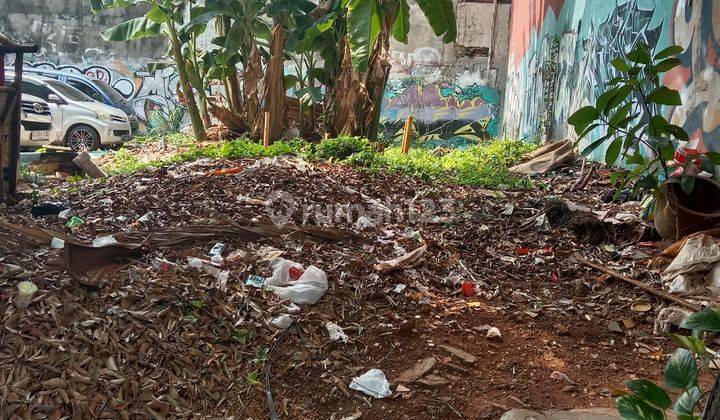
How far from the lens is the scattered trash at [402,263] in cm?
414

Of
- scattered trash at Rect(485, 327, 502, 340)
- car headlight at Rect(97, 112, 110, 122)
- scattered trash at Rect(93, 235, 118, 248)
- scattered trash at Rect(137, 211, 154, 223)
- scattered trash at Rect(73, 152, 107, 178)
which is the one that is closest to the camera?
scattered trash at Rect(485, 327, 502, 340)

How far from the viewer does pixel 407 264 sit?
428 centimetres

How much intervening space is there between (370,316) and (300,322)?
445 millimetres

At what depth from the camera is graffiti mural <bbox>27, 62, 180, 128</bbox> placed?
1867cm

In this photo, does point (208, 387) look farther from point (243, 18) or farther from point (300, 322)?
point (243, 18)

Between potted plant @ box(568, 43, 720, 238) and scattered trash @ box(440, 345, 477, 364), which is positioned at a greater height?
potted plant @ box(568, 43, 720, 238)

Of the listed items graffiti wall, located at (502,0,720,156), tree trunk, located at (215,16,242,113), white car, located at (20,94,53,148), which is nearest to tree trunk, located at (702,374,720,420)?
graffiti wall, located at (502,0,720,156)

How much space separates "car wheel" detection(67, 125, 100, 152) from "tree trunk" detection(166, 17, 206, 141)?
2226mm

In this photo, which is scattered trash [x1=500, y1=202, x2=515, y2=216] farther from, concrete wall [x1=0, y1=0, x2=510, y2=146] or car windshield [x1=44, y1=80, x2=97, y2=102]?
concrete wall [x1=0, y1=0, x2=510, y2=146]

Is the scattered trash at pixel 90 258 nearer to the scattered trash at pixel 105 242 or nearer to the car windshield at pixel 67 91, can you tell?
the scattered trash at pixel 105 242

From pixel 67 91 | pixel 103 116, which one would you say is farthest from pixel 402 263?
pixel 67 91

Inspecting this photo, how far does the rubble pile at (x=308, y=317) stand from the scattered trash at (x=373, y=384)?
1 centimetres

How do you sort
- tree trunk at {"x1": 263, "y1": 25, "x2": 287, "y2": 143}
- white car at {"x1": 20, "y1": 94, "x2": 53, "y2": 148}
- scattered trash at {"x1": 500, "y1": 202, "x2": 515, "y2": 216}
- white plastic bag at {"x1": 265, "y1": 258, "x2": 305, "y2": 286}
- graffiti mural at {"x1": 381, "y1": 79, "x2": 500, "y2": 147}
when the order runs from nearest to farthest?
white plastic bag at {"x1": 265, "y1": 258, "x2": 305, "y2": 286}
scattered trash at {"x1": 500, "y1": 202, "x2": 515, "y2": 216}
tree trunk at {"x1": 263, "y1": 25, "x2": 287, "y2": 143}
white car at {"x1": 20, "y1": 94, "x2": 53, "y2": 148}
graffiti mural at {"x1": 381, "y1": 79, "x2": 500, "y2": 147}

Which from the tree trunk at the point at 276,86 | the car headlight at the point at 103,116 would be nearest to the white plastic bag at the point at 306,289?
the tree trunk at the point at 276,86
